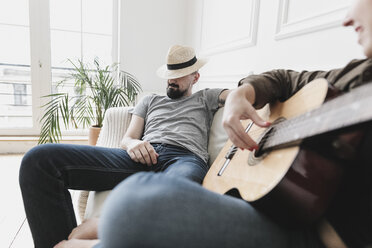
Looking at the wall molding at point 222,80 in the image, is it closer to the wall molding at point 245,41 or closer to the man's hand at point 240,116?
the wall molding at point 245,41

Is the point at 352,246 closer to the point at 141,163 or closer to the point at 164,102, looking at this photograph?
the point at 141,163

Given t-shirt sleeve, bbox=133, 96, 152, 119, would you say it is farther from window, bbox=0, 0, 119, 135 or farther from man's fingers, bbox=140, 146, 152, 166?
window, bbox=0, 0, 119, 135

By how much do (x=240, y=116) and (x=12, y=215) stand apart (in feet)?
5.69

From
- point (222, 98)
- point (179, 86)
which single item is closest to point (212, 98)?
point (222, 98)

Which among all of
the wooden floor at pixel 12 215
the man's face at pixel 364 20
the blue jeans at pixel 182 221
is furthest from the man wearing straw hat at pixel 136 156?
the man's face at pixel 364 20

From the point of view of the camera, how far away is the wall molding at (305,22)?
0.98m

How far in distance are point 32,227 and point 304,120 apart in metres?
1.05

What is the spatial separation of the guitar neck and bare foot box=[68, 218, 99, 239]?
0.68 m

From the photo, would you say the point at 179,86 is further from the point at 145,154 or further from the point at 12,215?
the point at 12,215

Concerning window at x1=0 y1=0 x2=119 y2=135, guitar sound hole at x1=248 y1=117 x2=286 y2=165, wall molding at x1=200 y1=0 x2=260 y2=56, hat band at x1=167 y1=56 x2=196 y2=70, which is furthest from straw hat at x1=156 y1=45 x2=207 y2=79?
window at x1=0 y1=0 x2=119 y2=135

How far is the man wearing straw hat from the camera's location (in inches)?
36.1

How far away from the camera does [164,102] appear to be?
1475mm

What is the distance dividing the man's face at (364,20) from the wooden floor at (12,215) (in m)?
1.75

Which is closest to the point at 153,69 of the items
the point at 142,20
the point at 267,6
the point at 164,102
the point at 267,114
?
the point at 142,20
